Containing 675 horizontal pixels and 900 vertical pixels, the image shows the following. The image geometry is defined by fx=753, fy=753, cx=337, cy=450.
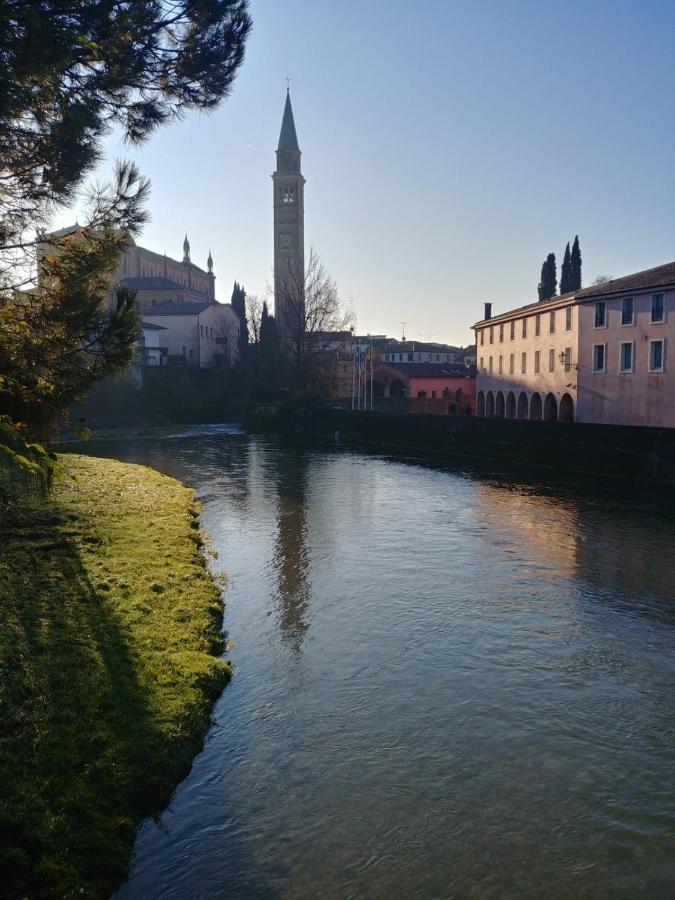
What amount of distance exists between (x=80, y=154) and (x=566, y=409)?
120ft

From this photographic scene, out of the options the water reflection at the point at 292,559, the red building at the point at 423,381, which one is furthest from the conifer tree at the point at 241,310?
the water reflection at the point at 292,559

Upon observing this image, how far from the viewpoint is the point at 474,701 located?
8352mm

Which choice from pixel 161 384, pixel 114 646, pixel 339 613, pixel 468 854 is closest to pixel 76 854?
pixel 468 854

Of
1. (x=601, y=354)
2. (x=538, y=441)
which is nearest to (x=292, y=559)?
(x=538, y=441)

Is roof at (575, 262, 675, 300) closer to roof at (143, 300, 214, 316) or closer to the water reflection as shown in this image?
the water reflection

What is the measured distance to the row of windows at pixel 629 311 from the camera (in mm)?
34906

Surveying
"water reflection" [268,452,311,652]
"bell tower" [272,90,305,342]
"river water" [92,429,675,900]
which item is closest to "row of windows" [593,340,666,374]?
"water reflection" [268,452,311,652]

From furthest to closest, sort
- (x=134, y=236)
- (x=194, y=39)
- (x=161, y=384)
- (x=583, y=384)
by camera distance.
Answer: (x=161, y=384) < (x=583, y=384) < (x=134, y=236) < (x=194, y=39)

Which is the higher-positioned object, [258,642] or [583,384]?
[583,384]

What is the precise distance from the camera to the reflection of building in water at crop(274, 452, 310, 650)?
1087cm

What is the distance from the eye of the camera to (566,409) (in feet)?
142

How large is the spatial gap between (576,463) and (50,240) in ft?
75.0

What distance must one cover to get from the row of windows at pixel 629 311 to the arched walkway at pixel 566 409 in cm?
491

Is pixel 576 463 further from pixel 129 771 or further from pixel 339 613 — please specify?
pixel 129 771
